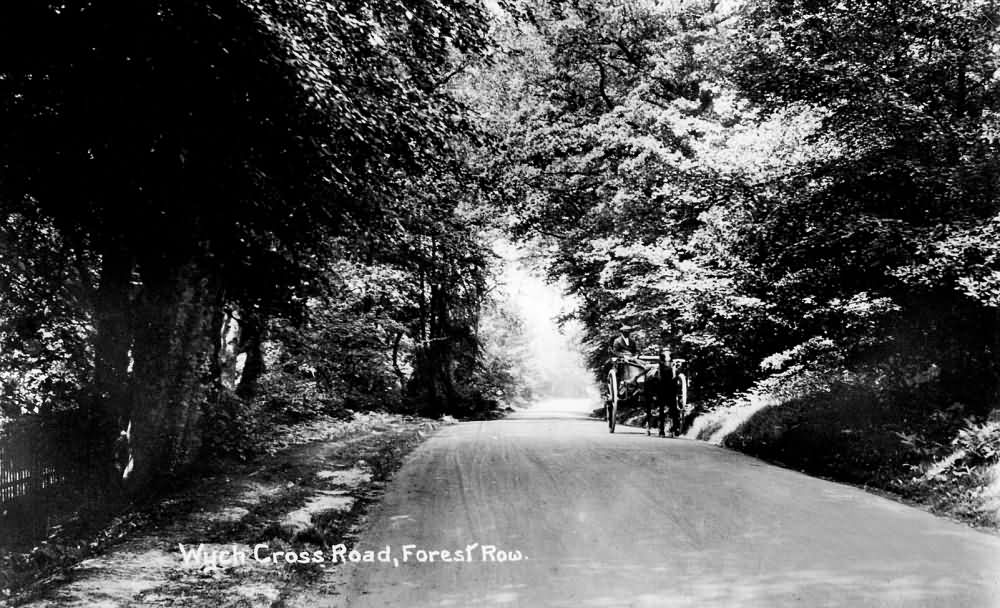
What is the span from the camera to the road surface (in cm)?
445

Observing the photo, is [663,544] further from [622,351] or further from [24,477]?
[622,351]

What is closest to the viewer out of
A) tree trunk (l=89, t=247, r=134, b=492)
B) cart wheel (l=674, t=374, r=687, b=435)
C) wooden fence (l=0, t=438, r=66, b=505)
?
wooden fence (l=0, t=438, r=66, b=505)

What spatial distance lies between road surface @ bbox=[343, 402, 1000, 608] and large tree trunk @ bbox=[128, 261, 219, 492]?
9.14 feet

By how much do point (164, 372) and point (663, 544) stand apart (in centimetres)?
600

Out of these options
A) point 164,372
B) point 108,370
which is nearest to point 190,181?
point 164,372

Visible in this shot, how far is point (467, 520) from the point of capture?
21.0 ft

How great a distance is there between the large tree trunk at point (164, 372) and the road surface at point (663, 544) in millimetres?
2785

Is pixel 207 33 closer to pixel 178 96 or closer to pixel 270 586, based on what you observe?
pixel 178 96

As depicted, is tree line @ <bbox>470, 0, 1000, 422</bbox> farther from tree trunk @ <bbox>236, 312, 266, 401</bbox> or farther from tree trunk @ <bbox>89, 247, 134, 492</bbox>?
tree trunk @ <bbox>236, 312, 266, 401</bbox>

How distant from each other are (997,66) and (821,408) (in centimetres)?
516

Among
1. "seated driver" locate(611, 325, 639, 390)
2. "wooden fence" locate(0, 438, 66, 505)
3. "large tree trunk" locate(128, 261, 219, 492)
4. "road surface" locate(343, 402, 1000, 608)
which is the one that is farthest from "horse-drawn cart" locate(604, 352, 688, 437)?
"wooden fence" locate(0, 438, 66, 505)

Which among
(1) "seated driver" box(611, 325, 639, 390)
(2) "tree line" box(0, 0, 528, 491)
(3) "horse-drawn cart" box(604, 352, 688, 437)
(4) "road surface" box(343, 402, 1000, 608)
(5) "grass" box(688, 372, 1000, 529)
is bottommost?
(4) "road surface" box(343, 402, 1000, 608)

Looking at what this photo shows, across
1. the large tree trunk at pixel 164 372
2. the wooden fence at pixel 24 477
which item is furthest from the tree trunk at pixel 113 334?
the large tree trunk at pixel 164 372

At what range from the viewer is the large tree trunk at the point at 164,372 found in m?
7.93
